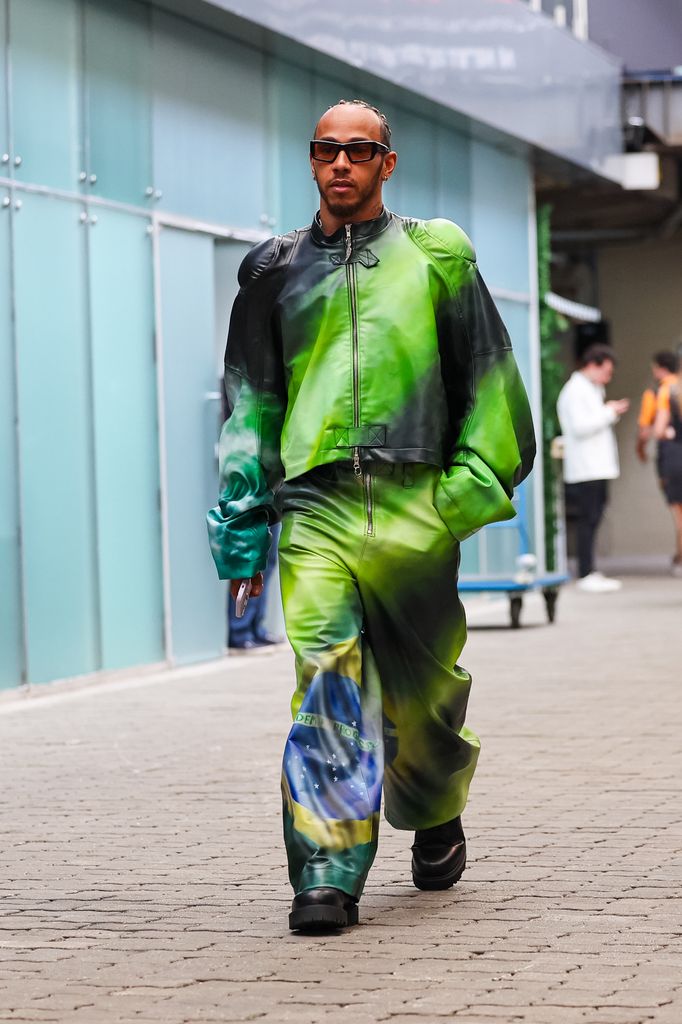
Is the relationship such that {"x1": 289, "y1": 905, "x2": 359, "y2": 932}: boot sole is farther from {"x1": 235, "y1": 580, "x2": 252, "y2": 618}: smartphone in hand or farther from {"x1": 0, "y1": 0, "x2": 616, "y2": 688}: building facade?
{"x1": 0, "y1": 0, "x2": 616, "y2": 688}: building facade

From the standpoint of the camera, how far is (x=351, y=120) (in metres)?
5.33

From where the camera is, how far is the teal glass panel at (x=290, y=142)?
14539 mm

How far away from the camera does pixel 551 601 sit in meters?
15.8

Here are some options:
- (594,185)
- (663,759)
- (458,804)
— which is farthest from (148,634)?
(594,185)

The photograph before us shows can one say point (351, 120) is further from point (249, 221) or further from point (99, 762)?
point (249, 221)

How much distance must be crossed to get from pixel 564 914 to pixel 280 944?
76cm

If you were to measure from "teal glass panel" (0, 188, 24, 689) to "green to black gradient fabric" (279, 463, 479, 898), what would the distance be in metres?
5.89

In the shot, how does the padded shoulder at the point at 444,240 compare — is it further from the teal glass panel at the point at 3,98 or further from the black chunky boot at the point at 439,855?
the teal glass panel at the point at 3,98

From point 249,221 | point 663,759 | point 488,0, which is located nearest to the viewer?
point 663,759

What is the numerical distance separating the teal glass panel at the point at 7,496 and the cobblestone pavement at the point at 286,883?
340 millimetres

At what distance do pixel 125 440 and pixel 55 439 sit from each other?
0.85 m

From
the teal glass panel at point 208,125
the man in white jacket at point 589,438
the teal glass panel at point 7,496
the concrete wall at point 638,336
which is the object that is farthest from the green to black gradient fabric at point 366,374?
the concrete wall at point 638,336

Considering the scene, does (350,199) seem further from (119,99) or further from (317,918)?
(119,99)

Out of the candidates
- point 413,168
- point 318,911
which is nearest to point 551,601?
point 413,168
